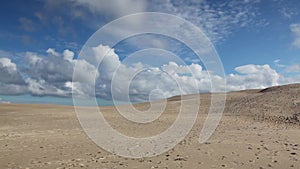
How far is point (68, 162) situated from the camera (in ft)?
34.0

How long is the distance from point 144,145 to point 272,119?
17576mm

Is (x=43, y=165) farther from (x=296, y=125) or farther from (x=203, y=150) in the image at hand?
(x=296, y=125)

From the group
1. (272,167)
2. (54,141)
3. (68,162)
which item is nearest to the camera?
(272,167)

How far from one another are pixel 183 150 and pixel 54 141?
7.75 meters

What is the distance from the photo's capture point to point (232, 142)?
14.5 metres

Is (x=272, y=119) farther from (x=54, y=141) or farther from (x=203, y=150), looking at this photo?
(x=54, y=141)

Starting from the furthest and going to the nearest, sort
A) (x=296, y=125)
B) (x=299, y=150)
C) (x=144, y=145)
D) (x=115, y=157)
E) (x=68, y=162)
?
Result: (x=296, y=125) → (x=144, y=145) → (x=299, y=150) → (x=115, y=157) → (x=68, y=162)

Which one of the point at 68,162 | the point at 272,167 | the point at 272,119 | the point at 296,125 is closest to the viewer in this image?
the point at 272,167

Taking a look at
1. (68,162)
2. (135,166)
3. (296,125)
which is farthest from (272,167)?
(296,125)

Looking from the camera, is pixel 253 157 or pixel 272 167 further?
pixel 253 157

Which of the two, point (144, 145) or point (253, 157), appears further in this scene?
point (144, 145)

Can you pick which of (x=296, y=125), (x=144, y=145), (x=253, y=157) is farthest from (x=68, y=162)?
(x=296, y=125)

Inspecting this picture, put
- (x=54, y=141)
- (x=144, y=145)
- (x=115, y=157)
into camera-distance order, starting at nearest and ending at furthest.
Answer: (x=115, y=157) → (x=144, y=145) → (x=54, y=141)

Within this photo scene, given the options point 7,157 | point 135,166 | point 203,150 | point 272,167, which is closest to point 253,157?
point 272,167
